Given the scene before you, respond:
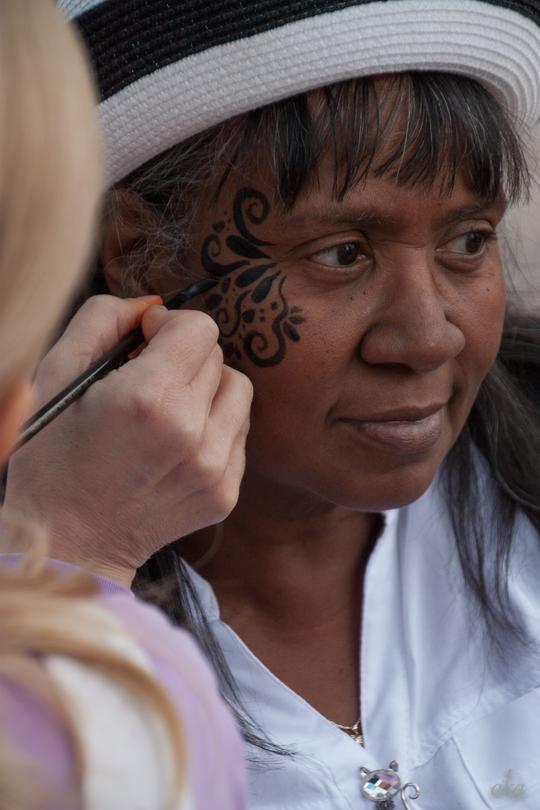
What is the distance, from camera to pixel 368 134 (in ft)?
4.48

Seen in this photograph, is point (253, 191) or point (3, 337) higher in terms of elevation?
point (253, 191)

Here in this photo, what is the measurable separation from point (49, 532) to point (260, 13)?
645 mm

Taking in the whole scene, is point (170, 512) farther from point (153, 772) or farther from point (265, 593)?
point (153, 772)

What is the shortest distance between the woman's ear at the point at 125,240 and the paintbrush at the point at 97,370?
0.09 meters

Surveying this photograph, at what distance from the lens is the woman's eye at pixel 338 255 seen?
1439 mm

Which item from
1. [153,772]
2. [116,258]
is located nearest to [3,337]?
[153,772]

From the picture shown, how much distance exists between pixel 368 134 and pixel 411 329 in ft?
0.80

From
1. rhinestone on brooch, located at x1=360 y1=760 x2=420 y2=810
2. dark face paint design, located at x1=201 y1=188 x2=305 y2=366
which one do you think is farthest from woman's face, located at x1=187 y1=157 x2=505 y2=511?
rhinestone on brooch, located at x1=360 y1=760 x2=420 y2=810

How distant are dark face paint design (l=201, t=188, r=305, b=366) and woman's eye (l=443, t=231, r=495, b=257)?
0.24 m

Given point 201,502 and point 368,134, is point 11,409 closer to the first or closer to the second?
point 201,502

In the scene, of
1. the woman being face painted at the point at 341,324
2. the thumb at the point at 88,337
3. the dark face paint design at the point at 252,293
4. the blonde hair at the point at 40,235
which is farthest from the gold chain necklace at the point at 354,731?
the blonde hair at the point at 40,235

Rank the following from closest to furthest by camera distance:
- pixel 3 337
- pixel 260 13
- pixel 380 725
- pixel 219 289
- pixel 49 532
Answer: pixel 3 337 → pixel 49 532 → pixel 260 13 → pixel 219 289 → pixel 380 725

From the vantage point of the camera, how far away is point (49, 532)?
3.98ft
